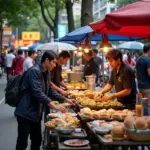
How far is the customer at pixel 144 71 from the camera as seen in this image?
979 centimetres

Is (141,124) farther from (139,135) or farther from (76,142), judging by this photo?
(76,142)

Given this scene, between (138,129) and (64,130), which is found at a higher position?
(138,129)

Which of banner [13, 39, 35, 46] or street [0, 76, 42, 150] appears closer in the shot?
street [0, 76, 42, 150]

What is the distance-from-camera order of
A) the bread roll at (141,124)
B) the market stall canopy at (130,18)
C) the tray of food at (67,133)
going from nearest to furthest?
the bread roll at (141,124) → the market stall canopy at (130,18) → the tray of food at (67,133)

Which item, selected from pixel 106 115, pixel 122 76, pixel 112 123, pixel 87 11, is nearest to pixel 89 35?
pixel 122 76

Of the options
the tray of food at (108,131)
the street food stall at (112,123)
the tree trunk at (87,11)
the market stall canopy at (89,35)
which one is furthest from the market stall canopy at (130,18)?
the tree trunk at (87,11)

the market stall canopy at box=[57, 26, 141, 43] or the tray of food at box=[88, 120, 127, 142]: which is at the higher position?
the market stall canopy at box=[57, 26, 141, 43]

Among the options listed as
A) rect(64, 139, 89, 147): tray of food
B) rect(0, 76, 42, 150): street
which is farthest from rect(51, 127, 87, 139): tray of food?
rect(0, 76, 42, 150): street

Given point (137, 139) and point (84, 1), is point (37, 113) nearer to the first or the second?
point (137, 139)

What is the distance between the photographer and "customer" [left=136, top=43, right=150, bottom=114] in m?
9.79

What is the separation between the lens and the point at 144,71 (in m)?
9.95

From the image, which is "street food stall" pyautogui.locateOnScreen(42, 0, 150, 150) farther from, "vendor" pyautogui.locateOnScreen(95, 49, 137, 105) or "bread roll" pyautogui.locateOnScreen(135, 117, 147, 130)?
"vendor" pyautogui.locateOnScreen(95, 49, 137, 105)

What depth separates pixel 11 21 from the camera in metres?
41.2

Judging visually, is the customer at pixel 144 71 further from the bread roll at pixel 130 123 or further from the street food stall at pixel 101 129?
the bread roll at pixel 130 123
